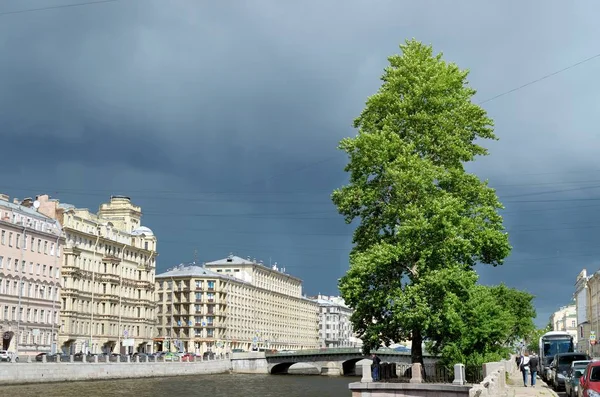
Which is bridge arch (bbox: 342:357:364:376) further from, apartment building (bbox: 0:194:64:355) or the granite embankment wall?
apartment building (bbox: 0:194:64:355)

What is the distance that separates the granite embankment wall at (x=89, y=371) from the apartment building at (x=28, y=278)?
1430 centimetres

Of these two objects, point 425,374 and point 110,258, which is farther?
point 110,258

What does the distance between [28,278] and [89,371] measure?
2201cm

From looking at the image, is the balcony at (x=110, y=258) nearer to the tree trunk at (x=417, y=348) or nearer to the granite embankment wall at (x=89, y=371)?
the granite embankment wall at (x=89, y=371)

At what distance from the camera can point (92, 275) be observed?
124188mm

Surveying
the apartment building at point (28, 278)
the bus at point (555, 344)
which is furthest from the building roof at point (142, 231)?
the bus at point (555, 344)

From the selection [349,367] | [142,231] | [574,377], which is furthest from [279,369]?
[574,377]

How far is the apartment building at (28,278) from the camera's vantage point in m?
98.4

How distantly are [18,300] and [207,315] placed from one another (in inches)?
2979

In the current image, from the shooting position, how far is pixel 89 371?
87312 millimetres

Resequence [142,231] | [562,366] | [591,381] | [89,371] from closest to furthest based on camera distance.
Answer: [591,381] < [562,366] < [89,371] < [142,231]

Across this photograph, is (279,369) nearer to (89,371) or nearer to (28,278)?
(28,278)

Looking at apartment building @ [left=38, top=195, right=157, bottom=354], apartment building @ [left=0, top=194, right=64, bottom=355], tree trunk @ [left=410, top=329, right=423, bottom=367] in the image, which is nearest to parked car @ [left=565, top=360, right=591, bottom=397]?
tree trunk @ [left=410, top=329, right=423, bottom=367]

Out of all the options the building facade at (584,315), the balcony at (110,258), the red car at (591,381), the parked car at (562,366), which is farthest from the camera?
the building facade at (584,315)
